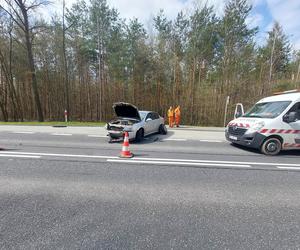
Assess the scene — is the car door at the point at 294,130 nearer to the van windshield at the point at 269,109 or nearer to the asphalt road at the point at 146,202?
the van windshield at the point at 269,109

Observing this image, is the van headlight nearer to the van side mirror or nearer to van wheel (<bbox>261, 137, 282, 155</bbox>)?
van wheel (<bbox>261, 137, 282, 155</bbox>)

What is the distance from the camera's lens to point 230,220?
297 cm

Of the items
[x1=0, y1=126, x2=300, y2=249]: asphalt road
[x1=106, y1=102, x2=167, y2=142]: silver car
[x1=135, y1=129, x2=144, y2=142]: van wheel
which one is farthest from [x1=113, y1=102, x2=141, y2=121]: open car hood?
[x1=0, y1=126, x2=300, y2=249]: asphalt road

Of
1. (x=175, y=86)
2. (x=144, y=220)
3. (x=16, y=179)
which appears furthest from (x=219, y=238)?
(x=175, y=86)

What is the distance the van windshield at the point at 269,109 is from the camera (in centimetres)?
715

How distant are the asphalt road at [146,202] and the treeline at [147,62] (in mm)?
14381

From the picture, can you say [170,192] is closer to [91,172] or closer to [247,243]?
[247,243]

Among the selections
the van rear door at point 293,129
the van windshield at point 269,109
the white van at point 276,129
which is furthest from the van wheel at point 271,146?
the van windshield at point 269,109

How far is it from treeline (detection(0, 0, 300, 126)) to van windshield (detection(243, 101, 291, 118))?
1147cm

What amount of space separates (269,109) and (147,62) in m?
15.0

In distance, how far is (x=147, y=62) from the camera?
67.3 ft

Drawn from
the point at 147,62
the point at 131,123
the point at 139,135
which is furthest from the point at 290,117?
the point at 147,62

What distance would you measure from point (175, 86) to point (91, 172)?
53.3 feet

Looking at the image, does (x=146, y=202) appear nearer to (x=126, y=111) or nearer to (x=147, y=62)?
(x=126, y=111)
